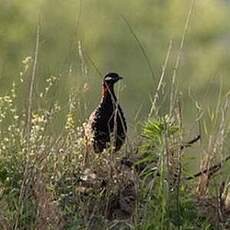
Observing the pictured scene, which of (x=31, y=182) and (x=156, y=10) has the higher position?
(x=156, y=10)

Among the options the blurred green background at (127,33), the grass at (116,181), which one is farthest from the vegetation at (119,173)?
the blurred green background at (127,33)

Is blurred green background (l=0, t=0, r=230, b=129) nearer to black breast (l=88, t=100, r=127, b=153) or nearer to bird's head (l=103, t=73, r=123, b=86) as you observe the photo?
bird's head (l=103, t=73, r=123, b=86)

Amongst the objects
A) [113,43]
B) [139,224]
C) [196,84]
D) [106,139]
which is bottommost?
[139,224]

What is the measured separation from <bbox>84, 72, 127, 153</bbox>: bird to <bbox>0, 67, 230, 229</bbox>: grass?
14cm

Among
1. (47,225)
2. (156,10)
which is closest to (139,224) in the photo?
(47,225)

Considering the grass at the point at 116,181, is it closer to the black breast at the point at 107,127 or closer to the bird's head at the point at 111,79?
the black breast at the point at 107,127

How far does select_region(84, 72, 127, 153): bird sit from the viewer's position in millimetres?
4938

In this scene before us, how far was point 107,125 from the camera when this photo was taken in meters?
5.32

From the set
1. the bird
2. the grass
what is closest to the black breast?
the bird

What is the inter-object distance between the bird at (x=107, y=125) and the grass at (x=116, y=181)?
0.47 feet

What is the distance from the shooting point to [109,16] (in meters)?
16.6

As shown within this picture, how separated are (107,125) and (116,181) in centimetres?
88

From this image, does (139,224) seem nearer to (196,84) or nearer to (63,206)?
(63,206)

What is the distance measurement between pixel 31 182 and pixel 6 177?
33 centimetres
